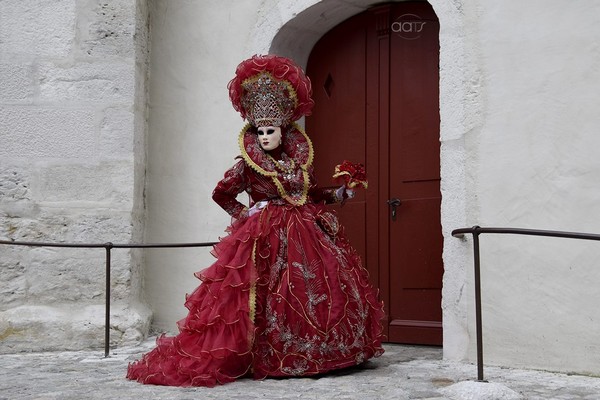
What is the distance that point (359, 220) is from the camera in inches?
230

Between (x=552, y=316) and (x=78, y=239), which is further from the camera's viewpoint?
(x=78, y=239)

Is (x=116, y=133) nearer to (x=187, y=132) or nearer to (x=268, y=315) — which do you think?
(x=187, y=132)

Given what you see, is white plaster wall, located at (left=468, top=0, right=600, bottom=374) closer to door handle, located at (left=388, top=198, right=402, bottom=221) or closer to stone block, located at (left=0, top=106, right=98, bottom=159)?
door handle, located at (left=388, top=198, right=402, bottom=221)

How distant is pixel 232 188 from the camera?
4.57 m

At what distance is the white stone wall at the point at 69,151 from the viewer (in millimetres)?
5906

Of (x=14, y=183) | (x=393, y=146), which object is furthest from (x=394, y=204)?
(x=14, y=183)

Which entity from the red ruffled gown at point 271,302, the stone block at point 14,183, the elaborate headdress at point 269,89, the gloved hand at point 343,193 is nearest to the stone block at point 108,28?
the stone block at point 14,183

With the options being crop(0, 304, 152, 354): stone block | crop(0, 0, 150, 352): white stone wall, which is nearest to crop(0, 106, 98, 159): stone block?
crop(0, 0, 150, 352): white stone wall

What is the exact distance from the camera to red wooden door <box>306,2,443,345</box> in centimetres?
552

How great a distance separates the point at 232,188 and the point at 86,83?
6.76ft

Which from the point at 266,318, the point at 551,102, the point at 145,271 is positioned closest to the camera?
the point at 266,318

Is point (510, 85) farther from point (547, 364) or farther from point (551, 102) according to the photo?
point (547, 364)

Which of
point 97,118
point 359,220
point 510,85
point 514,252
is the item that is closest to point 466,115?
point 510,85

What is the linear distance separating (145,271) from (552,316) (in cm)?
318
